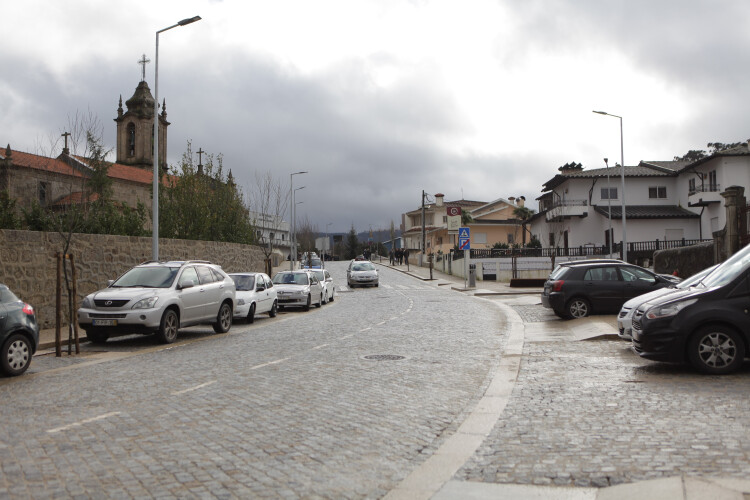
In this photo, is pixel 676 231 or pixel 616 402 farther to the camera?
pixel 676 231

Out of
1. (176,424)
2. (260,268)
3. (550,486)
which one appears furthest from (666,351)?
(260,268)

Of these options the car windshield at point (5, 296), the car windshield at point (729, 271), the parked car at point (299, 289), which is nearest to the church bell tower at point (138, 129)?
the parked car at point (299, 289)

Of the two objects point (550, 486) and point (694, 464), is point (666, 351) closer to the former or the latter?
point (694, 464)

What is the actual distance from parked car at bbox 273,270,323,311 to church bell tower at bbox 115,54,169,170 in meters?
53.3

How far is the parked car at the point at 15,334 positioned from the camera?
9.75 m

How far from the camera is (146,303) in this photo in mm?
14164

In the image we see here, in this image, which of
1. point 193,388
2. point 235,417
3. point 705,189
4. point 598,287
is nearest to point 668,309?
point 235,417

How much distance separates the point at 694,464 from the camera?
204 inches

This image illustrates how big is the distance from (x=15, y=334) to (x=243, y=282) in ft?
37.6

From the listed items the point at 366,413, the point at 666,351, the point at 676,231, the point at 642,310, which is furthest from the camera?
the point at 676,231

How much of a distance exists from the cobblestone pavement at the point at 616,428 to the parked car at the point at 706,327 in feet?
0.92

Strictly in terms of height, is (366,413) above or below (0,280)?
below

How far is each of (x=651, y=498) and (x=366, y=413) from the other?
3451mm

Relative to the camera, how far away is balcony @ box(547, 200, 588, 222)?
189ft
